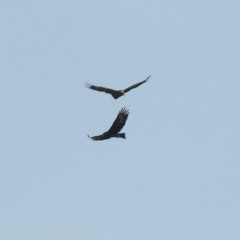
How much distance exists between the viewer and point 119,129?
6016 cm

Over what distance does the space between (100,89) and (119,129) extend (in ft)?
11.2

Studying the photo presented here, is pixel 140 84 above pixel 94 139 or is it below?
above

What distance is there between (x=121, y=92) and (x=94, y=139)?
3393 millimetres

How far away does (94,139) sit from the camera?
6153 cm

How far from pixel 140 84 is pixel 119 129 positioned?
400cm

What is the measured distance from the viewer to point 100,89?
62.2 m

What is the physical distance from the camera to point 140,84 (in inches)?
2467

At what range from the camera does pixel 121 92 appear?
61844 mm

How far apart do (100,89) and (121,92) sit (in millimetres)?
1369

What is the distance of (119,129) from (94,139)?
7.12 feet

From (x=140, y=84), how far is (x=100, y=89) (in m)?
2.59

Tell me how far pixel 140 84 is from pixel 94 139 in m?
4.64
